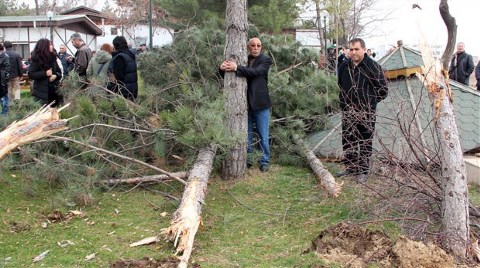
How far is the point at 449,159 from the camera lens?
3775 mm

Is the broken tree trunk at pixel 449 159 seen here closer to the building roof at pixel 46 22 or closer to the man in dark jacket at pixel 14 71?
the man in dark jacket at pixel 14 71

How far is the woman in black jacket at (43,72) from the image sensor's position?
749cm

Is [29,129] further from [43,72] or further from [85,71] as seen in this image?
[85,71]

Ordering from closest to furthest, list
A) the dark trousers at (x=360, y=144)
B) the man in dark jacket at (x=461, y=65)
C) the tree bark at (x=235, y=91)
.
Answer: the dark trousers at (x=360, y=144), the tree bark at (x=235, y=91), the man in dark jacket at (x=461, y=65)

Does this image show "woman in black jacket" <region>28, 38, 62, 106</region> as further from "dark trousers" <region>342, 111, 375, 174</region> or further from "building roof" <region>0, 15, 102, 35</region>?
"building roof" <region>0, 15, 102, 35</region>

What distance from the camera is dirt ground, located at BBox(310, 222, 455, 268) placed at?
3.42 m

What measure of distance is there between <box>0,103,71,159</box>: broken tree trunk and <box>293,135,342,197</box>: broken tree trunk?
259 cm

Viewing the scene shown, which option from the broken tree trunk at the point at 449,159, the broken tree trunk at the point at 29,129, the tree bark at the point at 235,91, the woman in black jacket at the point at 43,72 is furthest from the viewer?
the woman in black jacket at the point at 43,72

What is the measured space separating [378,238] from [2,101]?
8040mm

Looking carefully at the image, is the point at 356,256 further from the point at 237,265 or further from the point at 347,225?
the point at 237,265

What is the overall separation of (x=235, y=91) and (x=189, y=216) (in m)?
2.13

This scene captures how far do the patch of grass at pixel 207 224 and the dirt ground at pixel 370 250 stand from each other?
0.47ft

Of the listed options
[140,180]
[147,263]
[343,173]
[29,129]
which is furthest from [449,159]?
[29,129]

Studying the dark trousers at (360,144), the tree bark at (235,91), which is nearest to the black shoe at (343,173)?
the dark trousers at (360,144)
